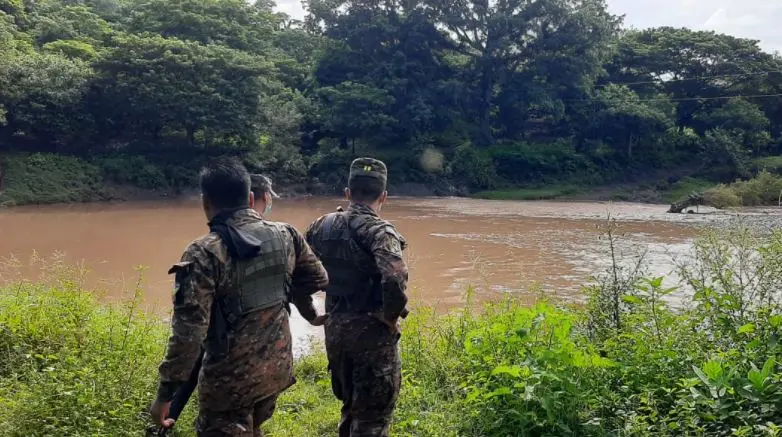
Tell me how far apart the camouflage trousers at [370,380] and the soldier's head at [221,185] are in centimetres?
96

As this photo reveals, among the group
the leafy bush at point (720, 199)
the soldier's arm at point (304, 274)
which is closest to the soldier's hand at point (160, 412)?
the soldier's arm at point (304, 274)

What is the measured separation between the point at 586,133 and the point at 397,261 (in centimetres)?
3495

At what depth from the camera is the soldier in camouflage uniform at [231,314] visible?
2.52 meters

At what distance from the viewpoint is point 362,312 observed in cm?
334

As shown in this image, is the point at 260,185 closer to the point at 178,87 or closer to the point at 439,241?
the point at 439,241

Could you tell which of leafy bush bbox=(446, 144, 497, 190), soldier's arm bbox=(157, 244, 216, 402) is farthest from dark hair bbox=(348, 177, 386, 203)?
leafy bush bbox=(446, 144, 497, 190)

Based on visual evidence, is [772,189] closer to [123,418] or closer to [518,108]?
[518,108]

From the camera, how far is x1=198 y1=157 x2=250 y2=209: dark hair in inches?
108

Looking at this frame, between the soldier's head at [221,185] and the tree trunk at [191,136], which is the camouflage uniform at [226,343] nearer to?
the soldier's head at [221,185]

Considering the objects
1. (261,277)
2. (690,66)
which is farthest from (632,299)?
(690,66)

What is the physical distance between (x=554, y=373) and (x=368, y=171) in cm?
152

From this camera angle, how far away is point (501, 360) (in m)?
3.90

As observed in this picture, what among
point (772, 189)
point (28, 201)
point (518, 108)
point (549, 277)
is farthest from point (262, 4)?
point (549, 277)

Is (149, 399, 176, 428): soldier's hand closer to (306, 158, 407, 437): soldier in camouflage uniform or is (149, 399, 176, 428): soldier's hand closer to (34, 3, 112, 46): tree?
(306, 158, 407, 437): soldier in camouflage uniform
